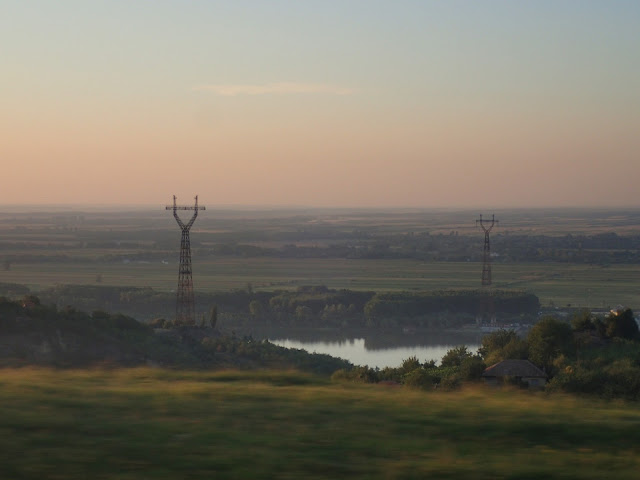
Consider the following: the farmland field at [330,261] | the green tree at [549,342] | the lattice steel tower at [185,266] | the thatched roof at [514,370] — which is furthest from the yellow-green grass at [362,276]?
the thatched roof at [514,370]

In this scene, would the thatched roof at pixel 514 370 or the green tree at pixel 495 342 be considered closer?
the thatched roof at pixel 514 370

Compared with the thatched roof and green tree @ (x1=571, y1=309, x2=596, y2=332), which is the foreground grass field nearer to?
the thatched roof

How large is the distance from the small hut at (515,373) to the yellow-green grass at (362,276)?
29959 mm

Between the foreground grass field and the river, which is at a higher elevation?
the foreground grass field

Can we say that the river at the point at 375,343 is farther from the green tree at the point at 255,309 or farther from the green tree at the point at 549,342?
the green tree at the point at 549,342

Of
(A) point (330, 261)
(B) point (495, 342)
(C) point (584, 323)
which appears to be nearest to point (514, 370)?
(B) point (495, 342)

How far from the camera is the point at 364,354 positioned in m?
30.8

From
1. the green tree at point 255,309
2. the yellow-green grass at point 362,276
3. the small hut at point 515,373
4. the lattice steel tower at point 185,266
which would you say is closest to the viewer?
the small hut at point 515,373

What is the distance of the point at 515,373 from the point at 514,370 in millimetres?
237

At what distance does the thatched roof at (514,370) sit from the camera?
13.8 m

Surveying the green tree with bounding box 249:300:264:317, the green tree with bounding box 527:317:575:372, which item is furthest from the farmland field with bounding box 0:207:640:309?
the green tree with bounding box 527:317:575:372

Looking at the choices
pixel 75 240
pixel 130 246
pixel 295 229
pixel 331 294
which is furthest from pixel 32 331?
pixel 295 229

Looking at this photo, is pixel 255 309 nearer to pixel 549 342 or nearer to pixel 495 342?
pixel 495 342

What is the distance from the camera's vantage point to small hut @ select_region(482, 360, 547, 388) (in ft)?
43.1
